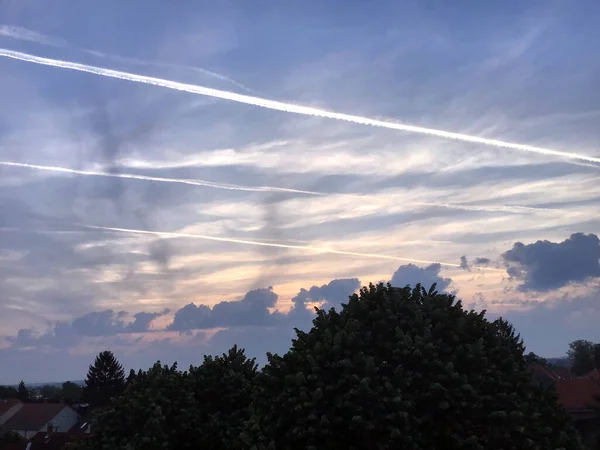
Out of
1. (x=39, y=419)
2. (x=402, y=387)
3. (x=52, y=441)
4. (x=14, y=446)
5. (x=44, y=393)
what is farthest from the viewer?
(x=44, y=393)

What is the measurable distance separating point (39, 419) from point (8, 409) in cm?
553

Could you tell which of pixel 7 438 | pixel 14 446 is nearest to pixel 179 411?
pixel 14 446

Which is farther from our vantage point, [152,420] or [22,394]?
[22,394]

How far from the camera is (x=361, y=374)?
2245cm

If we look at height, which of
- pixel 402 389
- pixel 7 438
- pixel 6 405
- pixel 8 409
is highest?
pixel 402 389

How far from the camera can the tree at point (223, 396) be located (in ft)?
107

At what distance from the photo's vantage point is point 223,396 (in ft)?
113

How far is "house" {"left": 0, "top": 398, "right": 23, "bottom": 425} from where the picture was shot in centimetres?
9550

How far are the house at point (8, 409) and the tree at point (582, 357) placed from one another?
9854 centimetres

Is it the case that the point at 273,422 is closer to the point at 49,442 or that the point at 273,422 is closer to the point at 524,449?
the point at 524,449

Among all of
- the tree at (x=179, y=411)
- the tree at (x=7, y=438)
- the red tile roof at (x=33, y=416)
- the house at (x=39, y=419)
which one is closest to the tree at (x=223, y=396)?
the tree at (x=179, y=411)

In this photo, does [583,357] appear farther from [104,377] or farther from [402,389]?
[402,389]

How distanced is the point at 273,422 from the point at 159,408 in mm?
9993

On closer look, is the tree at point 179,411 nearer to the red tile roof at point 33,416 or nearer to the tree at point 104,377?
the red tile roof at point 33,416
